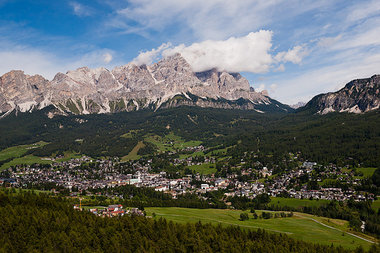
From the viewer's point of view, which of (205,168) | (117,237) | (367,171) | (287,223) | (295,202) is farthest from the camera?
(205,168)

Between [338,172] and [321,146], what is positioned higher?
[321,146]

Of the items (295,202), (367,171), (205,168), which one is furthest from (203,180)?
(367,171)

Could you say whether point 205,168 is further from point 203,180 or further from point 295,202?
point 295,202

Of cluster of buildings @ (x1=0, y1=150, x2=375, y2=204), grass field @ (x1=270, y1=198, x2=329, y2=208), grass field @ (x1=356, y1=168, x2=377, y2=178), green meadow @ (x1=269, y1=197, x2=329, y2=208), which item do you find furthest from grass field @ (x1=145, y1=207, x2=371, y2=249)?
grass field @ (x1=356, y1=168, x2=377, y2=178)

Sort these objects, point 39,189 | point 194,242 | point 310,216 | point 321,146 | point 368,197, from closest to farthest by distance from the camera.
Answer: point 194,242 → point 310,216 → point 368,197 → point 39,189 → point 321,146

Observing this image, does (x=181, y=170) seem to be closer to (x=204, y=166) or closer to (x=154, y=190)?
(x=204, y=166)

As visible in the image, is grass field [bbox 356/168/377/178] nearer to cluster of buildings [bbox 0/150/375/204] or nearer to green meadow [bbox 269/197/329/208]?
cluster of buildings [bbox 0/150/375/204]

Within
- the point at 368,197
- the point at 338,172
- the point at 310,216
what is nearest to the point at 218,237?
the point at 310,216
